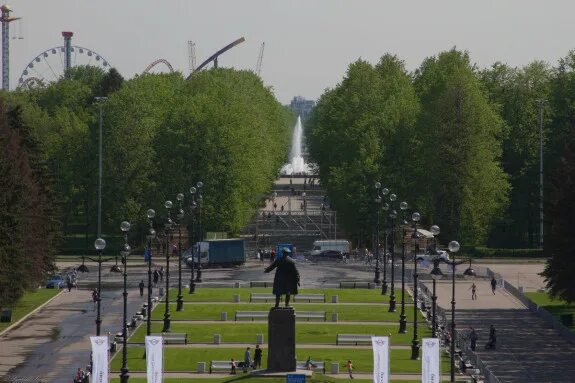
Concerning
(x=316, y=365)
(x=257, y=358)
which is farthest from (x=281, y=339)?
(x=316, y=365)

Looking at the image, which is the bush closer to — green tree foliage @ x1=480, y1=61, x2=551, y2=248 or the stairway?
green tree foliage @ x1=480, y1=61, x2=551, y2=248

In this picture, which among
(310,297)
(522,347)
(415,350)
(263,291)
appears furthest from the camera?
(263,291)

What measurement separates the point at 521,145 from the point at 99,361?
105 m

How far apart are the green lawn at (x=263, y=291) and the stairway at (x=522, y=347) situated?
9062mm

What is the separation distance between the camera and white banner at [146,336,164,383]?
66188 millimetres

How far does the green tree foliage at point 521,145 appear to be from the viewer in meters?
162

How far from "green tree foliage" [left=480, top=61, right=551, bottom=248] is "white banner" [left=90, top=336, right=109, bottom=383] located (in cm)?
9582

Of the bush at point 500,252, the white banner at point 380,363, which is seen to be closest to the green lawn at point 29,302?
the white banner at point 380,363

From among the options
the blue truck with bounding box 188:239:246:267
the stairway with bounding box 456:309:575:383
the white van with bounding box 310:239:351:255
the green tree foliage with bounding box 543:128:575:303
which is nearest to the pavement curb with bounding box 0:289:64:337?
the blue truck with bounding box 188:239:246:267

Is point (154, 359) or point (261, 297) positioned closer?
point (154, 359)

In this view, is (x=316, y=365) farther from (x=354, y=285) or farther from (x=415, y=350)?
(x=354, y=285)

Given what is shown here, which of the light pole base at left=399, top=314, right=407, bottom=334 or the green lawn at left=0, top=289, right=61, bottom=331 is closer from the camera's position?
the light pole base at left=399, top=314, right=407, bottom=334

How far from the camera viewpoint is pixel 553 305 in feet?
367

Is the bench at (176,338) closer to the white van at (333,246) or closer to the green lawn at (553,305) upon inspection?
the green lawn at (553,305)
